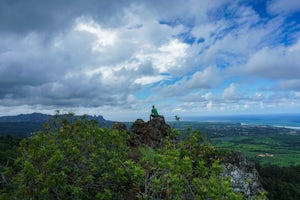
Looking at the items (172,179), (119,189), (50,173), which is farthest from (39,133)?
(172,179)

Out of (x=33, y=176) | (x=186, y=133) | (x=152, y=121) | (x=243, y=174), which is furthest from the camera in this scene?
(x=152, y=121)

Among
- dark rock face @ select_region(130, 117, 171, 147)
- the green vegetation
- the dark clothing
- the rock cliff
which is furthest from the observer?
the dark clothing

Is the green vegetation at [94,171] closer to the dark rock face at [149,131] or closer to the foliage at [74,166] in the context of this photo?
the foliage at [74,166]

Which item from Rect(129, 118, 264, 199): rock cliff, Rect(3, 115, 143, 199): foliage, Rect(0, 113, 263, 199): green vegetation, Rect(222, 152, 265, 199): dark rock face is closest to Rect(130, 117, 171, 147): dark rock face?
Rect(129, 118, 264, 199): rock cliff

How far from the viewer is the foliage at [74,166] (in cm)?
974

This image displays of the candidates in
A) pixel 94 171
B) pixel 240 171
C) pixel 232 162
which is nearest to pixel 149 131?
pixel 232 162

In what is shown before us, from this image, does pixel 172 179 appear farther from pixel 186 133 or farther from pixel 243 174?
pixel 243 174

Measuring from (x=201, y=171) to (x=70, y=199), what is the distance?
564 cm

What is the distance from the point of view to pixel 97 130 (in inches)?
492

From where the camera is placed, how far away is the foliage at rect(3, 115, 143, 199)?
9742mm

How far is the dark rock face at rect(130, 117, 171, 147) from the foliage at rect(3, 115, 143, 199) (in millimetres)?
10935

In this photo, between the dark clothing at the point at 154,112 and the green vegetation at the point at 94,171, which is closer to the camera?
the green vegetation at the point at 94,171

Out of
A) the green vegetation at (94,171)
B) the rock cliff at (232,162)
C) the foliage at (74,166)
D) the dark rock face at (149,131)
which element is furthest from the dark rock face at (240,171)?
the foliage at (74,166)

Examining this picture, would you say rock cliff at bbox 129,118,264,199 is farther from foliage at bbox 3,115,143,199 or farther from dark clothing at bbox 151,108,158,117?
foliage at bbox 3,115,143,199
